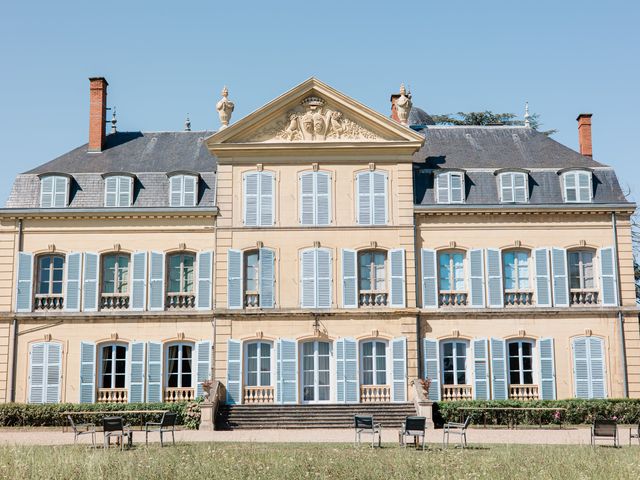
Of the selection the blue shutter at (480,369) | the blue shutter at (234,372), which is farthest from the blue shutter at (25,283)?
the blue shutter at (480,369)

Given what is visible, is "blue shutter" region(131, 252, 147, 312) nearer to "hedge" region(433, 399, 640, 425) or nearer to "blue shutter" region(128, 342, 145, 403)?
"blue shutter" region(128, 342, 145, 403)

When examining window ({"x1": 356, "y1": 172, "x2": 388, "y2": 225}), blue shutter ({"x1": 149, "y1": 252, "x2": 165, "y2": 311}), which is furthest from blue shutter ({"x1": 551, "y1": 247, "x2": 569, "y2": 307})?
blue shutter ({"x1": 149, "y1": 252, "x2": 165, "y2": 311})

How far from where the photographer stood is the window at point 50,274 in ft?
90.7

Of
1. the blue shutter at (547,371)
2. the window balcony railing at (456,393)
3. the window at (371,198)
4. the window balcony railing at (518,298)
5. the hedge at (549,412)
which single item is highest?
the window at (371,198)

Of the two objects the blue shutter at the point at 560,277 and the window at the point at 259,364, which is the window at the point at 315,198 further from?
the blue shutter at the point at 560,277

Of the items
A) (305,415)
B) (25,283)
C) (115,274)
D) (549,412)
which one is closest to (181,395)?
(305,415)

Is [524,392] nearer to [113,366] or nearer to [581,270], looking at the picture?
[581,270]

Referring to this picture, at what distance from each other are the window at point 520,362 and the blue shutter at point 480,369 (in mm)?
861

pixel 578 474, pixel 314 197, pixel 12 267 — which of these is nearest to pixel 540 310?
pixel 314 197

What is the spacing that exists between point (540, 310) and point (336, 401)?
704 centimetres

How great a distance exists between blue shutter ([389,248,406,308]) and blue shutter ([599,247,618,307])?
6.39m

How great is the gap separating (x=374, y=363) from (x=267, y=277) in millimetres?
4300

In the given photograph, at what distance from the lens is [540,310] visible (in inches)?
1058

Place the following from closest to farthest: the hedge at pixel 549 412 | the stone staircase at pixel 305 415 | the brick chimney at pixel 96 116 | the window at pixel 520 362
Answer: the stone staircase at pixel 305 415 → the hedge at pixel 549 412 → the window at pixel 520 362 → the brick chimney at pixel 96 116
